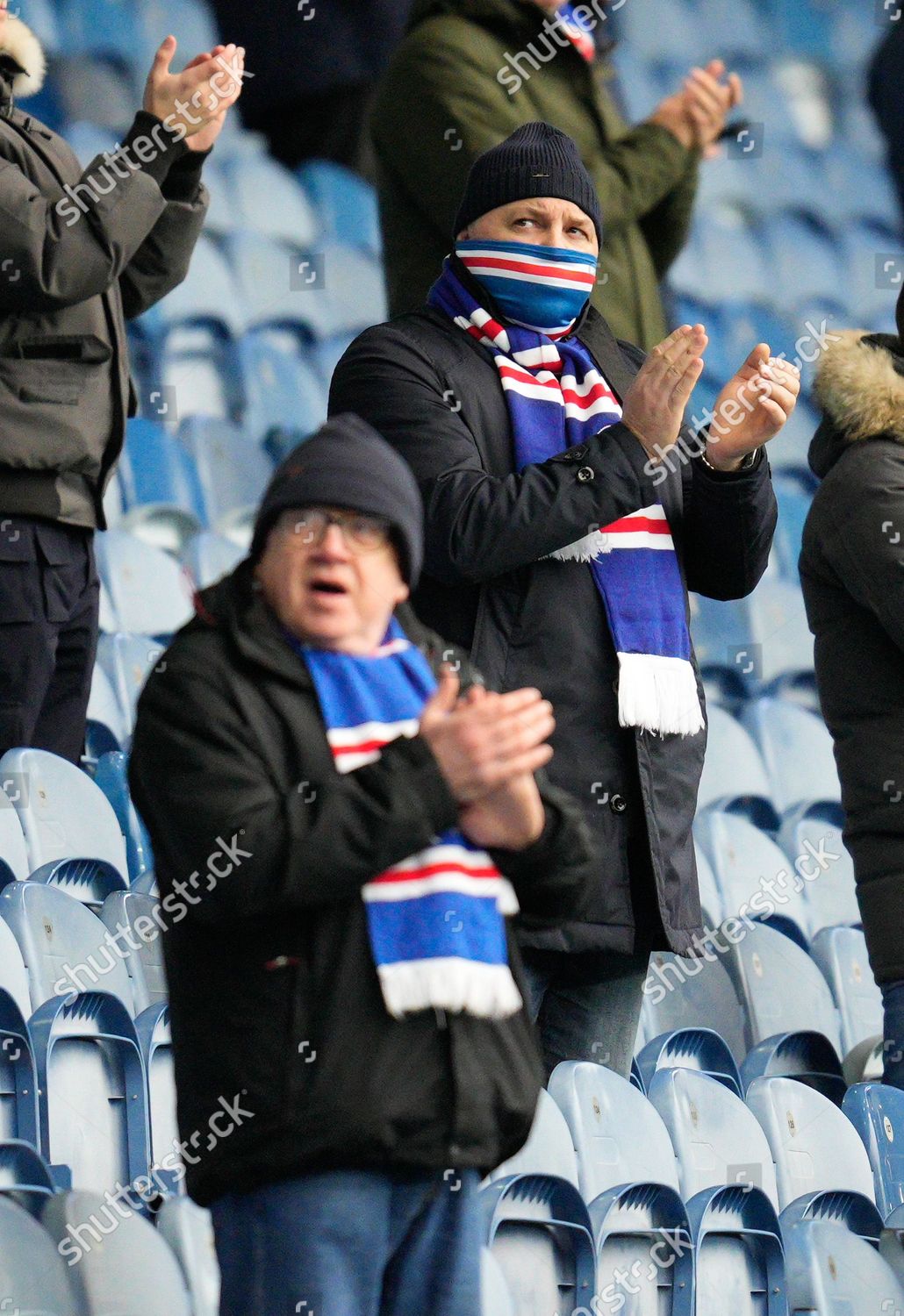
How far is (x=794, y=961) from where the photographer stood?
352 cm

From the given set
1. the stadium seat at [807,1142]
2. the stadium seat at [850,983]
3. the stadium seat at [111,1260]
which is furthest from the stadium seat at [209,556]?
the stadium seat at [111,1260]

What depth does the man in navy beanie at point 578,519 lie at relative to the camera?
2.25 meters

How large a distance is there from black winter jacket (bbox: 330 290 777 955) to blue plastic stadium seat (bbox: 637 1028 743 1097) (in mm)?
896

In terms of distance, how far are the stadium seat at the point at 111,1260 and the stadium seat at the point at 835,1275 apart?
0.94 meters

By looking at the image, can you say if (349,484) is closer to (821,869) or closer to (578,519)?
(578,519)

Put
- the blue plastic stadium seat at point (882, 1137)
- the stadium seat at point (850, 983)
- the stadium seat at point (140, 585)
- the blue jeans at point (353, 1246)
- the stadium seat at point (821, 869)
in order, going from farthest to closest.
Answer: the stadium seat at point (140, 585), the stadium seat at point (821, 869), the stadium seat at point (850, 983), the blue plastic stadium seat at point (882, 1137), the blue jeans at point (353, 1246)

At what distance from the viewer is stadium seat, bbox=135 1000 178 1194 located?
2.65 meters

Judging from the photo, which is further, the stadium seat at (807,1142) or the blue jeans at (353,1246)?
the stadium seat at (807,1142)

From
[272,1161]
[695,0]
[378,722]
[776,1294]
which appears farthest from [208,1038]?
[695,0]

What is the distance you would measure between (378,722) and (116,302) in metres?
1.62

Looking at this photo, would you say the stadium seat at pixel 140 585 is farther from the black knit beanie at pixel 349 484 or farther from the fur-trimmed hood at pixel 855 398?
the black knit beanie at pixel 349 484

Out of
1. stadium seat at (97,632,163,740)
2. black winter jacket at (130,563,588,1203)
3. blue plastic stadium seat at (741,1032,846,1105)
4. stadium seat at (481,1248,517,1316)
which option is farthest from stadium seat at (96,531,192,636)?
black winter jacket at (130,563,588,1203)

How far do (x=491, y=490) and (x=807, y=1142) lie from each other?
48.8 inches

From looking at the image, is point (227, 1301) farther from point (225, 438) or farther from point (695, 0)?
point (695, 0)
